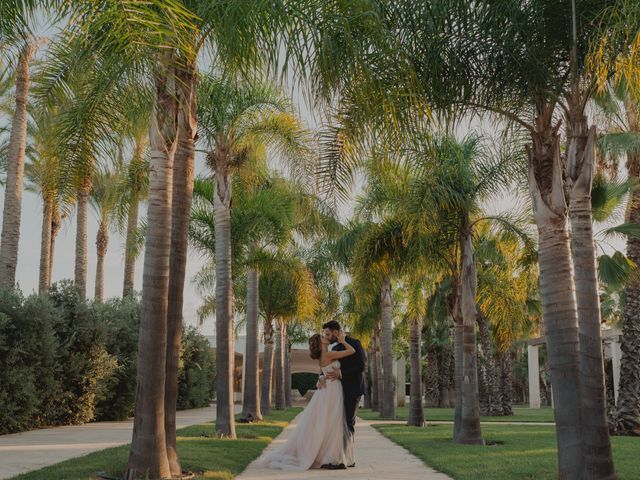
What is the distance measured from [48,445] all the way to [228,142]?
7.46 metres

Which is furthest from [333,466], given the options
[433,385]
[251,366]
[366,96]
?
[433,385]

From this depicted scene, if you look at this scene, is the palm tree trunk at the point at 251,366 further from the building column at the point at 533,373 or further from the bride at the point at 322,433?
the building column at the point at 533,373

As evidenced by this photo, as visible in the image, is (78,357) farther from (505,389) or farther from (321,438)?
(505,389)

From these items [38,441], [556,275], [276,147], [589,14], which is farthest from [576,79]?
[38,441]

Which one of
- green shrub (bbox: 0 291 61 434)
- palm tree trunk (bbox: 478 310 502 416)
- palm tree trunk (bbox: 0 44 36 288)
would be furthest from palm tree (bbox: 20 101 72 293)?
palm tree trunk (bbox: 478 310 502 416)

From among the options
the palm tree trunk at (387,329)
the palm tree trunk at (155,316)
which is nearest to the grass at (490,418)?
the palm tree trunk at (387,329)

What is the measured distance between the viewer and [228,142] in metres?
17.1

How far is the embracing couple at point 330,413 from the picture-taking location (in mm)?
10195

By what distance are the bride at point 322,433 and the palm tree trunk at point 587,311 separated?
3.20m

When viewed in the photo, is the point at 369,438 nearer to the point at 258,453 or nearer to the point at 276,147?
the point at 258,453

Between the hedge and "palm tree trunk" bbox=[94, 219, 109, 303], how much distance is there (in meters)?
5.38

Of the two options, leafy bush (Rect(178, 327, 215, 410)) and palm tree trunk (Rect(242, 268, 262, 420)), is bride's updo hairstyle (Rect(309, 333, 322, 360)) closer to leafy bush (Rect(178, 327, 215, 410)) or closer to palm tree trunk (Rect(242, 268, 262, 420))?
palm tree trunk (Rect(242, 268, 262, 420))

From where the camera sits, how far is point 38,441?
14.3 m

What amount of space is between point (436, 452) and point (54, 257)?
23853 millimetres
